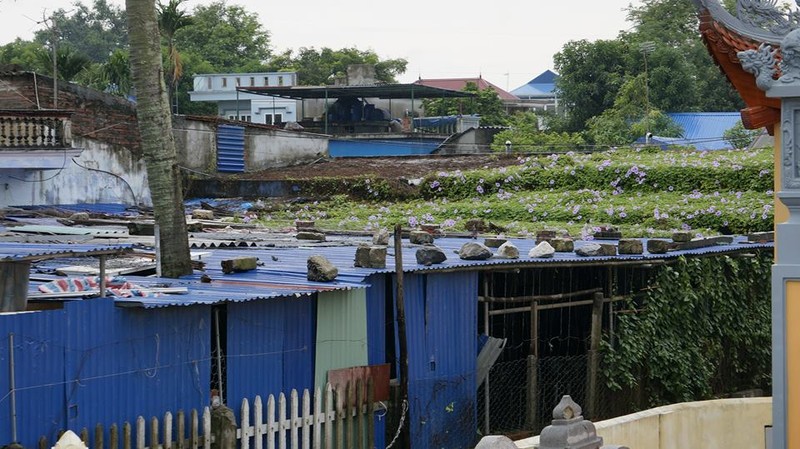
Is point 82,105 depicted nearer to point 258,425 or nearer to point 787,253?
point 258,425

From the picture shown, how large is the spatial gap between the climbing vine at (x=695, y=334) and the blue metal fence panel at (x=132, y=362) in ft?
20.4

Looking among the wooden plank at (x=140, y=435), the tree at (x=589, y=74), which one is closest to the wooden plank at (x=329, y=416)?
the wooden plank at (x=140, y=435)

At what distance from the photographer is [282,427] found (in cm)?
1102

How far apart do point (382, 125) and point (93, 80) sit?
11.9 metres

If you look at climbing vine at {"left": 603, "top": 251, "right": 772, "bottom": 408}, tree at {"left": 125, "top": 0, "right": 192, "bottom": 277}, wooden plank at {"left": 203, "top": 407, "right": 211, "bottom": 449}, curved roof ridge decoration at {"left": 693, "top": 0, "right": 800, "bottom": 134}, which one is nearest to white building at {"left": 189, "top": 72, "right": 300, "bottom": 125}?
climbing vine at {"left": 603, "top": 251, "right": 772, "bottom": 408}

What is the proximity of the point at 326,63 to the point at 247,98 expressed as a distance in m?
12.5

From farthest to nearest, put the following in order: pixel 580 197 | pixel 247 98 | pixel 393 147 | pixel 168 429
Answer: pixel 247 98, pixel 393 147, pixel 580 197, pixel 168 429

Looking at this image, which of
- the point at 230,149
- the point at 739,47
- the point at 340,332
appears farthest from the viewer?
the point at 230,149

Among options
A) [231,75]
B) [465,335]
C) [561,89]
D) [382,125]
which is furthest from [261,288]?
[231,75]

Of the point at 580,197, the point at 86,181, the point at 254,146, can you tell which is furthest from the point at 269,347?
the point at 254,146

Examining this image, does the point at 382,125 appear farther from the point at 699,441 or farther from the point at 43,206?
the point at 699,441

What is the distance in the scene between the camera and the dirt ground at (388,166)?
95.3ft

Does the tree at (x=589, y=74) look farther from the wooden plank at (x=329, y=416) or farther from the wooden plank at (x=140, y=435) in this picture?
the wooden plank at (x=140, y=435)

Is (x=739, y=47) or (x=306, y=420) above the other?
(x=739, y=47)
